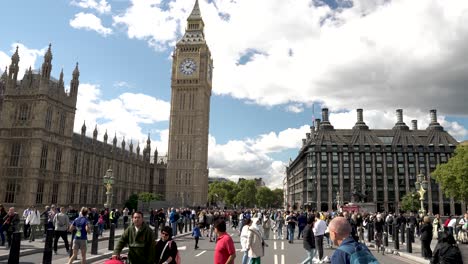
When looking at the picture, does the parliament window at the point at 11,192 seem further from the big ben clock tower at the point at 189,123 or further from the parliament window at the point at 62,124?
the big ben clock tower at the point at 189,123

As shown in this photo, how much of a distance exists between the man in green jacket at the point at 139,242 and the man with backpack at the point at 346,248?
13.3 ft

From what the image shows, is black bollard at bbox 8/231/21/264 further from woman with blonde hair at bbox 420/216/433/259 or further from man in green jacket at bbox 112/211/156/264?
woman with blonde hair at bbox 420/216/433/259

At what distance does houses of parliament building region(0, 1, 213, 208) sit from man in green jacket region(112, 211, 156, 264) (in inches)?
1890

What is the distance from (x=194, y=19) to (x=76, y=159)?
2281 inches

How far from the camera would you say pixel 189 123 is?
99.1 m

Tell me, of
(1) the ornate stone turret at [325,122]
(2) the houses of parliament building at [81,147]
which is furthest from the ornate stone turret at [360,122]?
(2) the houses of parliament building at [81,147]

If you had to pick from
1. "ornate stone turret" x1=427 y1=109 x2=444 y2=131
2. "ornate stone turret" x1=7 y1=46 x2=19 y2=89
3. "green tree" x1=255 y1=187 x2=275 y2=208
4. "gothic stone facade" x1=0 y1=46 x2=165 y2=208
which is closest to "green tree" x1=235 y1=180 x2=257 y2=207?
"green tree" x1=255 y1=187 x2=275 y2=208

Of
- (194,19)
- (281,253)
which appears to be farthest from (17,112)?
(194,19)

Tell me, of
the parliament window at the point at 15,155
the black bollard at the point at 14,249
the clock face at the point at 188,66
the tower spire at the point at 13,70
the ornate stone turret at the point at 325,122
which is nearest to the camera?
the black bollard at the point at 14,249

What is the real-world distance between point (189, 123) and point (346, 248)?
95.8 meters

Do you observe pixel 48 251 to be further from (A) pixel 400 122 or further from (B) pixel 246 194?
(B) pixel 246 194

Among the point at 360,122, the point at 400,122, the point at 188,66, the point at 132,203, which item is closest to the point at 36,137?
the point at 132,203

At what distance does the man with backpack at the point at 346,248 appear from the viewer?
13.1 feet

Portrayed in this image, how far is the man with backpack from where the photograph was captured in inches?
157
